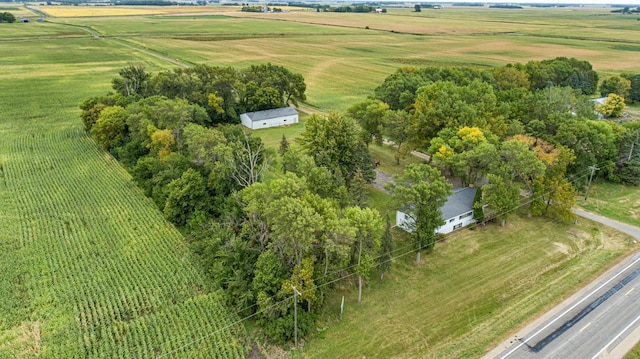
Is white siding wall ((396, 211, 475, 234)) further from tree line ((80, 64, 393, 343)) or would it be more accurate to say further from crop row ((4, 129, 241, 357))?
crop row ((4, 129, 241, 357))

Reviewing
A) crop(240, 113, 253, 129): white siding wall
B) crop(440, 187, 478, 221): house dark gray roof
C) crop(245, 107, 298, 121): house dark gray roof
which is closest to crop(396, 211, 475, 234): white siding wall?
crop(440, 187, 478, 221): house dark gray roof

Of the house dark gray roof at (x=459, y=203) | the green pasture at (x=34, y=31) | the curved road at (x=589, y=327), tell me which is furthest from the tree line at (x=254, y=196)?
the green pasture at (x=34, y=31)

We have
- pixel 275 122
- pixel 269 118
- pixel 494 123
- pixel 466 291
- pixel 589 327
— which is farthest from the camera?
pixel 275 122

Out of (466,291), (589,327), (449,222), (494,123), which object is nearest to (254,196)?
(466,291)

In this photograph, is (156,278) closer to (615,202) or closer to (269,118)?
(269,118)

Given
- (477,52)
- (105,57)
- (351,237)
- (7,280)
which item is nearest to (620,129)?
(351,237)

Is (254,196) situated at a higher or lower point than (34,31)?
lower

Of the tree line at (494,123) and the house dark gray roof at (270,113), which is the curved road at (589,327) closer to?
the tree line at (494,123)
